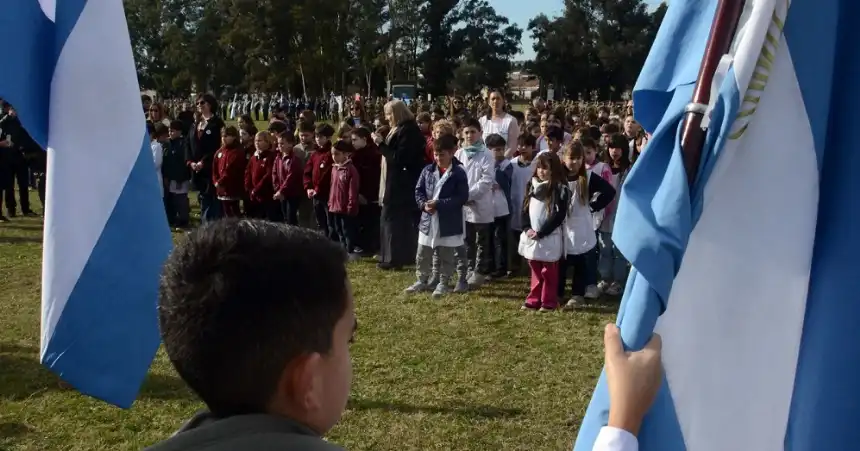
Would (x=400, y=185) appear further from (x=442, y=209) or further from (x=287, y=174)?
(x=287, y=174)

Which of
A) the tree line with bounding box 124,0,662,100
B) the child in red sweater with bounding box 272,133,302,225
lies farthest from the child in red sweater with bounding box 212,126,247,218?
the tree line with bounding box 124,0,662,100

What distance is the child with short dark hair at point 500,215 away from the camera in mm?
7395

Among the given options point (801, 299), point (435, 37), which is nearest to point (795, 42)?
point (801, 299)

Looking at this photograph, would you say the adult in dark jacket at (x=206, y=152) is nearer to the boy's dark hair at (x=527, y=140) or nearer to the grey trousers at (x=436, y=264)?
the grey trousers at (x=436, y=264)

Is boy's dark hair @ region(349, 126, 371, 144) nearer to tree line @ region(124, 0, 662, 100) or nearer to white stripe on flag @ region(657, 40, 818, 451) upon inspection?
white stripe on flag @ region(657, 40, 818, 451)

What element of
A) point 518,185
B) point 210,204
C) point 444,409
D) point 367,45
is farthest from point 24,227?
point 367,45

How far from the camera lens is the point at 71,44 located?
2.35m

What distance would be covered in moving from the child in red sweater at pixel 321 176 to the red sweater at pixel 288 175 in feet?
0.42

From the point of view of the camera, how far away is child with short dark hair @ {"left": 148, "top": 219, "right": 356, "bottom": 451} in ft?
3.31

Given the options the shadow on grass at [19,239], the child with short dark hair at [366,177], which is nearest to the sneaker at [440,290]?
the child with short dark hair at [366,177]

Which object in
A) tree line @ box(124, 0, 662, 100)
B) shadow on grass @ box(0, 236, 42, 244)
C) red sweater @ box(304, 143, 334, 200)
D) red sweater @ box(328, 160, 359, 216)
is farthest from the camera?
tree line @ box(124, 0, 662, 100)

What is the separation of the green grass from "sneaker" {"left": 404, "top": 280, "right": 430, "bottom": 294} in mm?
184

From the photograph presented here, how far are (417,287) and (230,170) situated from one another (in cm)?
330

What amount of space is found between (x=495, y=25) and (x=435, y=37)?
19.1 ft
